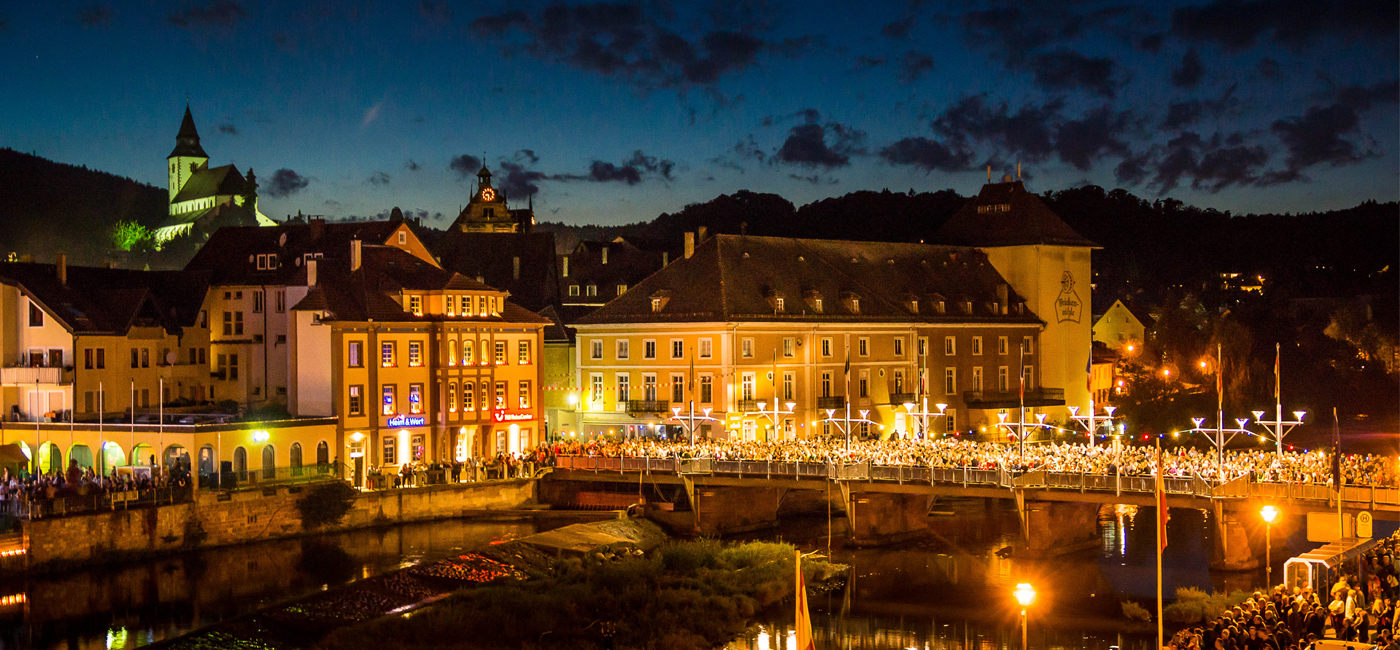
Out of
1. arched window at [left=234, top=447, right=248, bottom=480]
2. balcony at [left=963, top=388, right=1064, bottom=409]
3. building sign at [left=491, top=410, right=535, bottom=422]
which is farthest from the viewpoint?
balcony at [left=963, top=388, right=1064, bottom=409]

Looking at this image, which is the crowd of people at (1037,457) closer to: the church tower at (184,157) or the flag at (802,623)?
the flag at (802,623)

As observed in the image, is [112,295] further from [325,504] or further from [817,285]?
[817,285]

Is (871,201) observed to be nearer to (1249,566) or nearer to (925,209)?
(925,209)

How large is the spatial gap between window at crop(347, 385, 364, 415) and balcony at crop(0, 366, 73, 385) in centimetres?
1039

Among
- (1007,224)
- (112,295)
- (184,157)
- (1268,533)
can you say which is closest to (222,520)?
(112,295)

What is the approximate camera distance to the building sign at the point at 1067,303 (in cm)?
7956

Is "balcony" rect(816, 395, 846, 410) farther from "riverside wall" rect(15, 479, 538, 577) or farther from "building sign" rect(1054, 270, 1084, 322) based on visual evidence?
"building sign" rect(1054, 270, 1084, 322)

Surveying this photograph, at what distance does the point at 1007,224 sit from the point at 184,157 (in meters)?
108

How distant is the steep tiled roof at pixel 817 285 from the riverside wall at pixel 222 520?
12732 mm

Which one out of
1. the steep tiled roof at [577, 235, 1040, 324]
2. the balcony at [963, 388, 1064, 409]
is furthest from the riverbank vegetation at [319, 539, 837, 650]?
the balcony at [963, 388, 1064, 409]

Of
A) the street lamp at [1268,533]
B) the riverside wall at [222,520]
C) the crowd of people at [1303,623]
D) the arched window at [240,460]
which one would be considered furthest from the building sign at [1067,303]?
the crowd of people at [1303,623]

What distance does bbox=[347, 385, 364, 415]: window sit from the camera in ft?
187

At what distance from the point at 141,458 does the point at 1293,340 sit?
232ft

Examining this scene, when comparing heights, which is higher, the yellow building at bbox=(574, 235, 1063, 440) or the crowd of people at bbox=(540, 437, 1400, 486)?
the yellow building at bbox=(574, 235, 1063, 440)
